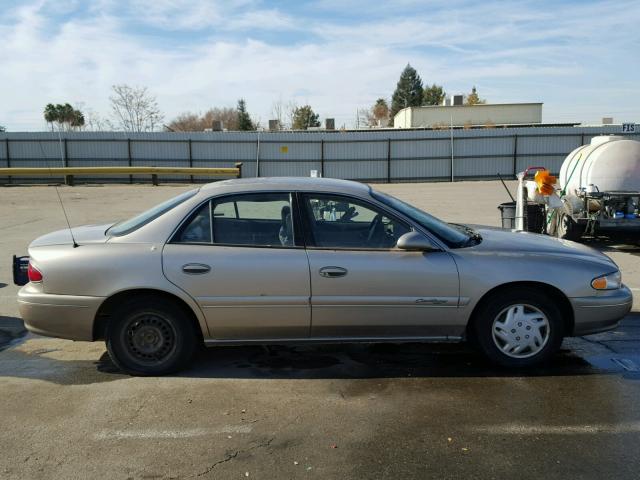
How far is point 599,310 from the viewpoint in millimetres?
4539

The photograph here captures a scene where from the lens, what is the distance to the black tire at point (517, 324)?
14.8ft

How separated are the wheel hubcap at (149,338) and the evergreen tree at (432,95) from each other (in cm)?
8874

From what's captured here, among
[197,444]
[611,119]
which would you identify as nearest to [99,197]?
[197,444]

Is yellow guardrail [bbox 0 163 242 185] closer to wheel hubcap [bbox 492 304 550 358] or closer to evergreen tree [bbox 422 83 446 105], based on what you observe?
wheel hubcap [bbox 492 304 550 358]

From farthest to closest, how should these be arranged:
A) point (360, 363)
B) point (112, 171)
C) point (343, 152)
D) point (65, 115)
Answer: point (65, 115)
point (343, 152)
point (112, 171)
point (360, 363)

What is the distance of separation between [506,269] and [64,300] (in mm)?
3406

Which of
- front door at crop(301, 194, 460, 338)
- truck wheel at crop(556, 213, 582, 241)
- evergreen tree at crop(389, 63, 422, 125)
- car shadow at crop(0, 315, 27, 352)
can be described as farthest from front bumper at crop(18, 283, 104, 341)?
evergreen tree at crop(389, 63, 422, 125)

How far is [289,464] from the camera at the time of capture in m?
3.27

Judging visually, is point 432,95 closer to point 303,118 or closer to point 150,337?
point 303,118

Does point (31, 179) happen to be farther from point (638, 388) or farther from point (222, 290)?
point (638, 388)

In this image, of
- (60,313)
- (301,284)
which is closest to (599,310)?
(301,284)

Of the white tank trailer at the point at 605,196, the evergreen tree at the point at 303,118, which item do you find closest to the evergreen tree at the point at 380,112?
the evergreen tree at the point at 303,118

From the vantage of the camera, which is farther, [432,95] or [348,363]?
[432,95]

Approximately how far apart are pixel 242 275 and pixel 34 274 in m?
1.66
